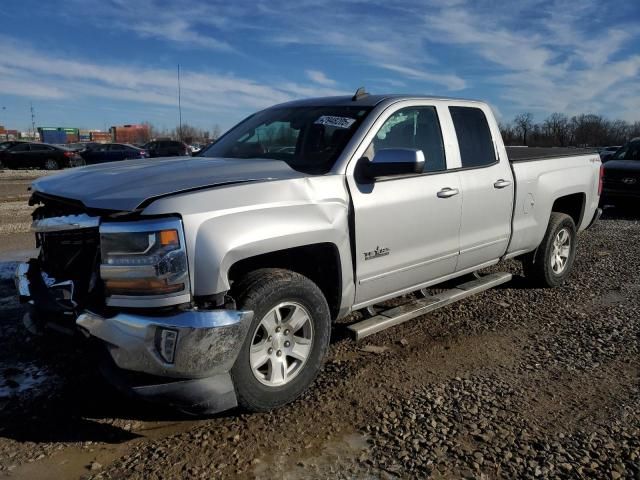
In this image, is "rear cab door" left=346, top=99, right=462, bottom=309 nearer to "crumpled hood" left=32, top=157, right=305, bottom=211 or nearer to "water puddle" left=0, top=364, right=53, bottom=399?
"crumpled hood" left=32, top=157, right=305, bottom=211

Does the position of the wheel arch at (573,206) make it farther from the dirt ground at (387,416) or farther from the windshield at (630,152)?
the windshield at (630,152)

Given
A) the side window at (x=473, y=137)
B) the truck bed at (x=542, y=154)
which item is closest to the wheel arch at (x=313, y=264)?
the side window at (x=473, y=137)

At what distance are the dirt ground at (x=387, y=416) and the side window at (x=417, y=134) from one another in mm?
1473

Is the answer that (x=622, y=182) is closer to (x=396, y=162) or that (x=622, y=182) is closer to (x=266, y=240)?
(x=396, y=162)

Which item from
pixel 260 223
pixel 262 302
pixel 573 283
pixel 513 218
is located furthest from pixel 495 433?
pixel 573 283

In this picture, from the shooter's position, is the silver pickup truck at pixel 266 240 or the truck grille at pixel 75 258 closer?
the silver pickup truck at pixel 266 240

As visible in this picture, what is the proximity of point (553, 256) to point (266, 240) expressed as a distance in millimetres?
4053

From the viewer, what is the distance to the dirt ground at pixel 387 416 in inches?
108

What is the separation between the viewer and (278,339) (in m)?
3.22

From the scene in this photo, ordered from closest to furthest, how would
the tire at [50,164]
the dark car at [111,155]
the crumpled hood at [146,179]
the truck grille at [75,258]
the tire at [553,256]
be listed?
1. the crumpled hood at [146,179]
2. the truck grille at [75,258]
3. the tire at [553,256]
4. the tire at [50,164]
5. the dark car at [111,155]

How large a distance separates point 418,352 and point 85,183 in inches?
103

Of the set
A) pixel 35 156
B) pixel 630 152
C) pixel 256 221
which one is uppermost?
pixel 630 152

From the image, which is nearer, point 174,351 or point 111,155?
point 174,351

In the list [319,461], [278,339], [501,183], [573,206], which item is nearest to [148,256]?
[278,339]
